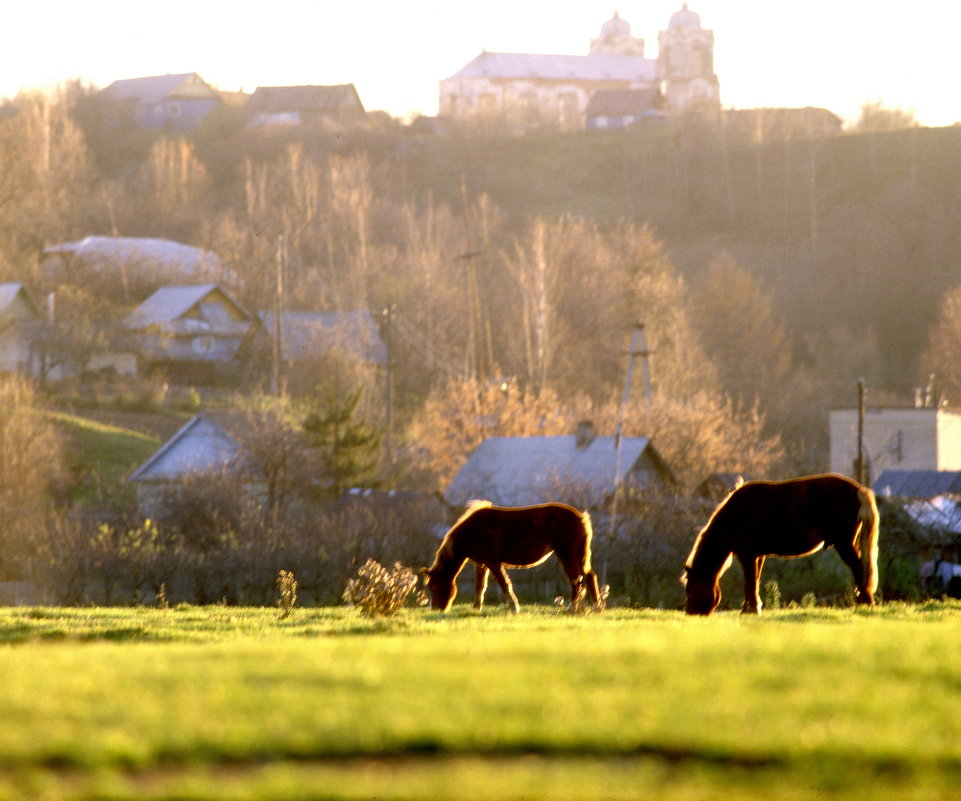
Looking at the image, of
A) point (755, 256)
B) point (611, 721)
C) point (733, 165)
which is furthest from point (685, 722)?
point (733, 165)

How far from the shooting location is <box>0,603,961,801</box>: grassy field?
5824 mm

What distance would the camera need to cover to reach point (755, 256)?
11906 cm

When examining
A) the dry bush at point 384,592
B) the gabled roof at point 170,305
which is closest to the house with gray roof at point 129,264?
the gabled roof at point 170,305

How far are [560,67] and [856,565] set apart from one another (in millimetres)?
168846

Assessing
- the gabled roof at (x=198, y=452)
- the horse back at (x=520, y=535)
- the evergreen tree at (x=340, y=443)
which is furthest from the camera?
the gabled roof at (x=198, y=452)

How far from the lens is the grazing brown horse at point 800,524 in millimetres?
13867

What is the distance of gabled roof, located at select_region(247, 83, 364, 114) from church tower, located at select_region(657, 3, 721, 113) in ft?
138

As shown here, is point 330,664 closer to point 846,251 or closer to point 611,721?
point 611,721

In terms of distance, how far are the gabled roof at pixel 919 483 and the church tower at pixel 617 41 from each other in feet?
477

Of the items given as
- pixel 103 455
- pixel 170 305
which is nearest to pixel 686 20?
pixel 170 305

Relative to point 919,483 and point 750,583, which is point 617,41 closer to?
point 919,483

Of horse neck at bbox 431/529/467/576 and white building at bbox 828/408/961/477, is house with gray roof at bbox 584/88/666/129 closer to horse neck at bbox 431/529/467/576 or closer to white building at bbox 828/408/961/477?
white building at bbox 828/408/961/477

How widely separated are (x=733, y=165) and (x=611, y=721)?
429 ft

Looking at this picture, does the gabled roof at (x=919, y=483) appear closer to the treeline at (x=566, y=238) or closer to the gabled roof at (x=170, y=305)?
the treeline at (x=566, y=238)
